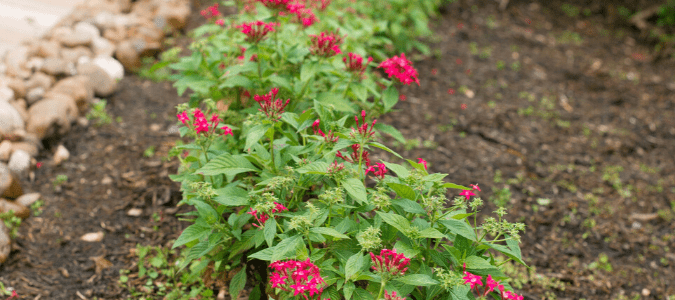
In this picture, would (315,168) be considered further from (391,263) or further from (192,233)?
(192,233)

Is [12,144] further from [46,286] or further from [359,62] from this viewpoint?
[359,62]

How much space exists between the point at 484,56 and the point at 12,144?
214 inches

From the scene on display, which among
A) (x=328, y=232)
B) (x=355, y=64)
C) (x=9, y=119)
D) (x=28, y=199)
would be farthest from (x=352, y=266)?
(x=9, y=119)

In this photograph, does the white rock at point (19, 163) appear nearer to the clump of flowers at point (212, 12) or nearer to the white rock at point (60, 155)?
the white rock at point (60, 155)

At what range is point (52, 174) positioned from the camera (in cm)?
365

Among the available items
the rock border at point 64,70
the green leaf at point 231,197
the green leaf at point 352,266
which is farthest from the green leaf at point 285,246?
the rock border at point 64,70

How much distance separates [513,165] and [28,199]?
4118mm

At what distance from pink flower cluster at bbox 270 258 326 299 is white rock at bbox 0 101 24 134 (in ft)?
10.7

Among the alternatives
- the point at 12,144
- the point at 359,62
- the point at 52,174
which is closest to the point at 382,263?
the point at 359,62

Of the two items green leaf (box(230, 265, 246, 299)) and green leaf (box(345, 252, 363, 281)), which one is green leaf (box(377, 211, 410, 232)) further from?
green leaf (box(230, 265, 246, 299))

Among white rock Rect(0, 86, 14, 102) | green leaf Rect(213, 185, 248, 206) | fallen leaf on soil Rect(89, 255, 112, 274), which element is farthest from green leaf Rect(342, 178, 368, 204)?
white rock Rect(0, 86, 14, 102)

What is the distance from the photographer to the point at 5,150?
3.50m

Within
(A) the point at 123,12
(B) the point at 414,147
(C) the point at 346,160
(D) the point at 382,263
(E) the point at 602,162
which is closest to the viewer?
(D) the point at 382,263

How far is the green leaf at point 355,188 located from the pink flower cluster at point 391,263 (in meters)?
0.24
